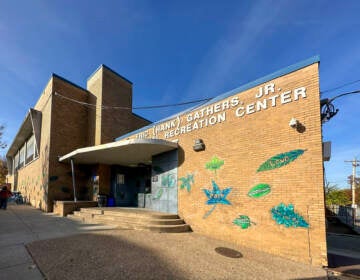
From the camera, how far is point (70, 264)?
4.57m

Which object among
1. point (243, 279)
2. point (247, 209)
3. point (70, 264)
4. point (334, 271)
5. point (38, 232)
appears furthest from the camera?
point (38, 232)

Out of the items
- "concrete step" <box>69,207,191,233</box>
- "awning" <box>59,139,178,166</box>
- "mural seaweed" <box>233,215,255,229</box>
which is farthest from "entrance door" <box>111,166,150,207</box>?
"mural seaweed" <box>233,215,255,229</box>

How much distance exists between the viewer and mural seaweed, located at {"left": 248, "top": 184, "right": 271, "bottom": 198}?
624cm

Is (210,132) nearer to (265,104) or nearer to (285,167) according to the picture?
(265,104)

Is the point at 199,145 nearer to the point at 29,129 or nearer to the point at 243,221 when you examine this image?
the point at 243,221

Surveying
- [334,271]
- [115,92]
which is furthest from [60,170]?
[334,271]

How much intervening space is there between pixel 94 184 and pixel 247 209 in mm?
10484

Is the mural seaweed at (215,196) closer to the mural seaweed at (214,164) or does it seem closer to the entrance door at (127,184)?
the mural seaweed at (214,164)

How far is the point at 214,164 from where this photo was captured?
7.79 metres

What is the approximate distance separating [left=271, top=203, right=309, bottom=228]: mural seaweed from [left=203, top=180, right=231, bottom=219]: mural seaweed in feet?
5.00

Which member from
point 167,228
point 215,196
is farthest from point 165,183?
point 215,196

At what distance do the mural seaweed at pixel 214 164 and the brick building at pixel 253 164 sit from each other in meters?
0.03

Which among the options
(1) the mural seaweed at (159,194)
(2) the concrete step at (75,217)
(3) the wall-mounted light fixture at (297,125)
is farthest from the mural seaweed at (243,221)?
(2) the concrete step at (75,217)

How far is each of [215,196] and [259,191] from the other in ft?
5.50
